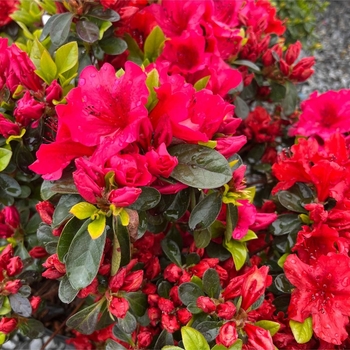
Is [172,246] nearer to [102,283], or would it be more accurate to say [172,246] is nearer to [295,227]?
[102,283]

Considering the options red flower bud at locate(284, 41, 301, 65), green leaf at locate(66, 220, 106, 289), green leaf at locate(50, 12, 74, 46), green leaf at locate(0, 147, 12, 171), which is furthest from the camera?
red flower bud at locate(284, 41, 301, 65)

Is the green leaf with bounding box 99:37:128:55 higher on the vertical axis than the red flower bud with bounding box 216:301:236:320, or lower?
higher

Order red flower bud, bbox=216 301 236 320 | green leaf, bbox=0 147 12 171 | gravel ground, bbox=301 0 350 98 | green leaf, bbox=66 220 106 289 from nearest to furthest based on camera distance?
green leaf, bbox=66 220 106 289, red flower bud, bbox=216 301 236 320, green leaf, bbox=0 147 12 171, gravel ground, bbox=301 0 350 98

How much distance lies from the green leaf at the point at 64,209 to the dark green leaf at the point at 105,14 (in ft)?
1.64

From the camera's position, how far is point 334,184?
101cm

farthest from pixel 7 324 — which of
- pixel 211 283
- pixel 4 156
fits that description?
pixel 211 283

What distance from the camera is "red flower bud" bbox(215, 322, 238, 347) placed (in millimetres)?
831

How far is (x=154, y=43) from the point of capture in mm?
1223

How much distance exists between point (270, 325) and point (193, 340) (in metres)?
0.18

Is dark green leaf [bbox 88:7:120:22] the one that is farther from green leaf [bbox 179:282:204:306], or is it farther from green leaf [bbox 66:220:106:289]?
green leaf [bbox 179:282:204:306]

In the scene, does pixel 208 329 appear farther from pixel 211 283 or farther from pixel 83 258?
pixel 83 258

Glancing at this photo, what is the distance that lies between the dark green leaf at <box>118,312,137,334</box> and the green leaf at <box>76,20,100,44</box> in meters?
0.67

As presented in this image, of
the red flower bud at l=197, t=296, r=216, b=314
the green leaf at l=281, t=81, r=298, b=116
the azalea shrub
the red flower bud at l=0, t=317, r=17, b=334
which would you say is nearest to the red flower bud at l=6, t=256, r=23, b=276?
the azalea shrub

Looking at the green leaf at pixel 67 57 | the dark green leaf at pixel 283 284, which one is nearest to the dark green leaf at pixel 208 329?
the dark green leaf at pixel 283 284
